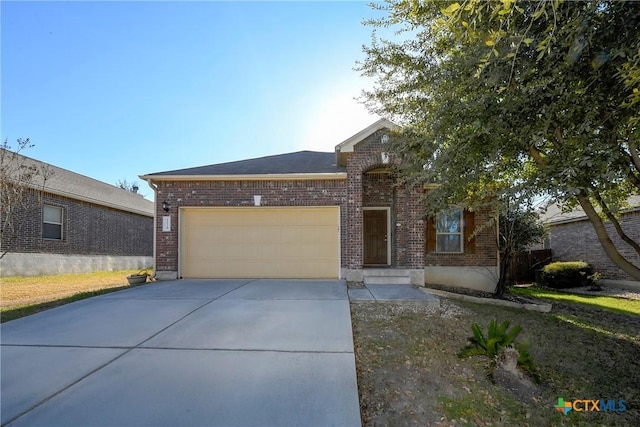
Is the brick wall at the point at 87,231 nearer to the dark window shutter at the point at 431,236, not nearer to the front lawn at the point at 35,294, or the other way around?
the front lawn at the point at 35,294

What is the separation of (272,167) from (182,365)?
7.95 meters

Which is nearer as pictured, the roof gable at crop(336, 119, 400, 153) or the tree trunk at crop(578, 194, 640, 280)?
the tree trunk at crop(578, 194, 640, 280)

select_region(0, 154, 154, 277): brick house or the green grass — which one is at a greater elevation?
select_region(0, 154, 154, 277): brick house

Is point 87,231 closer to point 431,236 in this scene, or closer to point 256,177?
point 256,177

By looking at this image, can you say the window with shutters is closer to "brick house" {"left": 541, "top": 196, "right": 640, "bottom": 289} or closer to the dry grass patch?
"brick house" {"left": 541, "top": 196, "right": 640, "bottom": 289}

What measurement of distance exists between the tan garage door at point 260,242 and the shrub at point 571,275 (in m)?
9.87

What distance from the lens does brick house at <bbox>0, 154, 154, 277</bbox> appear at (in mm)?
12016

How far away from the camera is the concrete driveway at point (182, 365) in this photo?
3102mm

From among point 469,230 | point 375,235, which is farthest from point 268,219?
point 469,230

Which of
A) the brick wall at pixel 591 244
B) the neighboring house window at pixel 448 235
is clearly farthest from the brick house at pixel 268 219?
the brick wall at pixel 591 244

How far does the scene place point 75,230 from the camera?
14.2 meters

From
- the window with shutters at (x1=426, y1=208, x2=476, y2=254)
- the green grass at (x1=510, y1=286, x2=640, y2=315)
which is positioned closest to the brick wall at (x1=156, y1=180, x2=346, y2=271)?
the window with shutters at (x1=426, y1=208, x2=476, y2=254)

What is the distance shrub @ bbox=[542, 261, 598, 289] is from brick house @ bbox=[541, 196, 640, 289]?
485 millimetres

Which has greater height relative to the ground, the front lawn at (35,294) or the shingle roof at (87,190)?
the shingle roof at (87,190)
